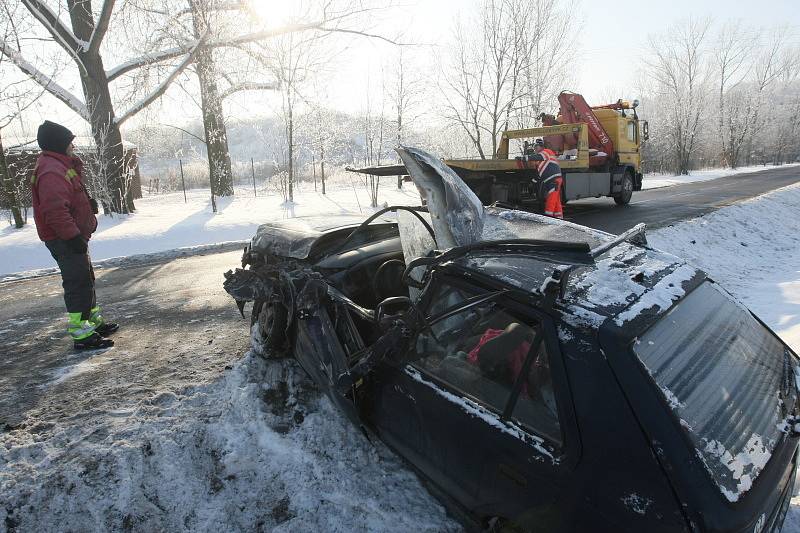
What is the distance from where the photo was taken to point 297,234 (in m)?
3.64

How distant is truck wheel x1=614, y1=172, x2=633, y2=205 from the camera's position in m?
13.8

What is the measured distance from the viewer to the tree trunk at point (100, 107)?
12906 millimetres

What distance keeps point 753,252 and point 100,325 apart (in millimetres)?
10721

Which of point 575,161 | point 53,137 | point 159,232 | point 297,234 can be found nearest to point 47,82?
point 159,232

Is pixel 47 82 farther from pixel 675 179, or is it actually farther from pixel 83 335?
pixel 675 179

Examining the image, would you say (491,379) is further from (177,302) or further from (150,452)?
(177,302)

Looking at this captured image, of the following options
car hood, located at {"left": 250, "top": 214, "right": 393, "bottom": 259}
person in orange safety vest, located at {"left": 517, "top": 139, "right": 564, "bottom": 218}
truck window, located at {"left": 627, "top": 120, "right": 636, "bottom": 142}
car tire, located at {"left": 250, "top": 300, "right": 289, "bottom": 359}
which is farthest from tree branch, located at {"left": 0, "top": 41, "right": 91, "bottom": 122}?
truck window, located at {"left": 627, "top": 120, "right": 636, "bottom": 142}

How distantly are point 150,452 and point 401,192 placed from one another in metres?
19.7

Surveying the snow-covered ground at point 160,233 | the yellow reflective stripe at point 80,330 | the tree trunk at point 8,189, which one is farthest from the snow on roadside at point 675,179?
the tree trunk at point 8,189

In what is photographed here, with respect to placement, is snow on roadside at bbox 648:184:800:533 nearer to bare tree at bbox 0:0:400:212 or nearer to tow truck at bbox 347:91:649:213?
tow truck at bbox 347:91:649:213

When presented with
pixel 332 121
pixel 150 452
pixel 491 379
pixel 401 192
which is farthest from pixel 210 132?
pixel 491 379

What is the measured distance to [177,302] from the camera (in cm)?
562

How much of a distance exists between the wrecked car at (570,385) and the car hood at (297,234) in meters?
0.93

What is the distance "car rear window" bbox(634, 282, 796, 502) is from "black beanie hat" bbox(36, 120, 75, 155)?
4.89 metres
